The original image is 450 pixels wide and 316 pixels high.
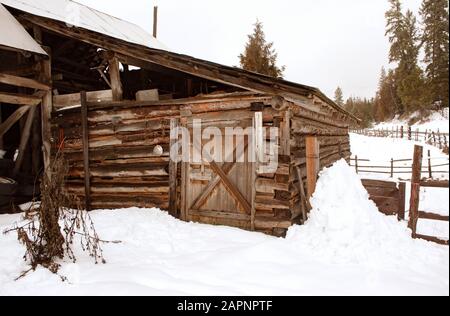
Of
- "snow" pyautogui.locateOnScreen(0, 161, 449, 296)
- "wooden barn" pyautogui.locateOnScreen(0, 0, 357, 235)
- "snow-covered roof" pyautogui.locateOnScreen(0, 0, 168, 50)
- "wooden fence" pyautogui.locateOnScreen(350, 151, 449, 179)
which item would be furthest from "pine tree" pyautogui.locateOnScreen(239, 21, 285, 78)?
"snow" pyautogui.locateOnScreen(0, 161, 449, 296)

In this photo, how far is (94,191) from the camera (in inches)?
318

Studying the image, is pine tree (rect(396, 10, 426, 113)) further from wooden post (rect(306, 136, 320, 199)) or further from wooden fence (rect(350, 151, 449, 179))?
wooden post (rect(306, 136, 320, 199))

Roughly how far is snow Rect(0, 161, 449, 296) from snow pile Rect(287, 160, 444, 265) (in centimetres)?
1

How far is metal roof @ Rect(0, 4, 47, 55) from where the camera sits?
698 centimetres

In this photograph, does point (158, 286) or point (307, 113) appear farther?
point (307, 113)

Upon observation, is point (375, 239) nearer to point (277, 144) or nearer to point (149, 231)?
point (277, 144)

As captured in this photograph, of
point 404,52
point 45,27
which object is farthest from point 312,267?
point 404,52

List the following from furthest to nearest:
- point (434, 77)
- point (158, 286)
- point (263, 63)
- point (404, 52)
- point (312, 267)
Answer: point (404, 52) < point (263, 63) < point (312, 267) < point (158, 286) < point (434, 77)

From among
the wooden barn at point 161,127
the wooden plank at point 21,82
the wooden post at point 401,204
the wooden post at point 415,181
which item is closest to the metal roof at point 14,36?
the wooden barn at point 161,127

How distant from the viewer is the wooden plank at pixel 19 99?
24.2ft

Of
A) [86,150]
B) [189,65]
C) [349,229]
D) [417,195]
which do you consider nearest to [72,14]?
[86,150]

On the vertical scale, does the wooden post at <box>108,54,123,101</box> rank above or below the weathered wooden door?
above

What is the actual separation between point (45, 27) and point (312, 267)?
793 cm

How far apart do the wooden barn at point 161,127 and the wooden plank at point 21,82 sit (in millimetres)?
21
